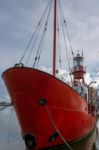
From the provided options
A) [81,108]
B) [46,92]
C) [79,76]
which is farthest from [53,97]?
[79,76]

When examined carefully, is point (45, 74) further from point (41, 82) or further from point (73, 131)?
point (73, 131)

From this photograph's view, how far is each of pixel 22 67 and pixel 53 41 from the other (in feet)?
11.3

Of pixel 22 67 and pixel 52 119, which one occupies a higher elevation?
pixel 22 67

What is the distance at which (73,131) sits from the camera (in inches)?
584

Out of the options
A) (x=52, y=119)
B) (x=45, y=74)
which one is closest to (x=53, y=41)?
(x=45, y=74)

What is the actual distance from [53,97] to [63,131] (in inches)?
67.4

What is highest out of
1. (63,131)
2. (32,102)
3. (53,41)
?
(53,41)

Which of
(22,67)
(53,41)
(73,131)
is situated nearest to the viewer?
(22,67)

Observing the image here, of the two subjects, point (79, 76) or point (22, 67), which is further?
point (79, 76)

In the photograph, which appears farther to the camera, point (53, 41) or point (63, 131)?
point (53, 41)

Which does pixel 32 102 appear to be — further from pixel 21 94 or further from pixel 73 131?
pixel 73 131

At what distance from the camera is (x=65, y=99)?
14.2 meters

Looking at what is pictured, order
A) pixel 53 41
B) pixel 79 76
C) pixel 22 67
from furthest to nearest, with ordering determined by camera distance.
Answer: pixel 79 76 < pixel 53 41 < pixel 22 67

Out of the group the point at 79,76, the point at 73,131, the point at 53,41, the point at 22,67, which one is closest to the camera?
the point at 22,67
